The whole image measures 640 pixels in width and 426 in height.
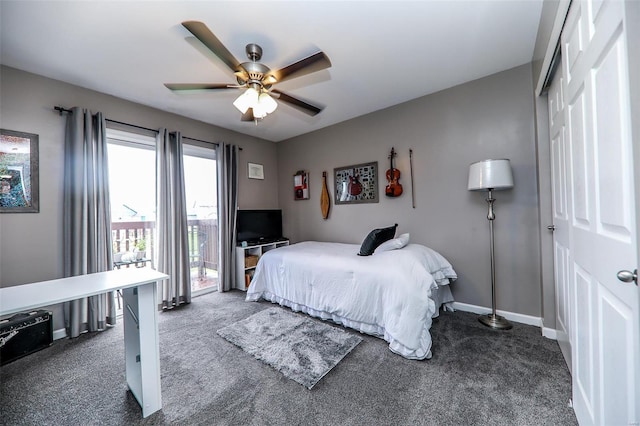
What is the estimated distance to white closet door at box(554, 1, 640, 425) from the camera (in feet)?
2.58

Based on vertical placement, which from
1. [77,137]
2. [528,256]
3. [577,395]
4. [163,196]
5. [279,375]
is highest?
[77,137]

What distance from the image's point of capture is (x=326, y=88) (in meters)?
2.84

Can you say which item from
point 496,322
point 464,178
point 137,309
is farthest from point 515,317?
point 137,309

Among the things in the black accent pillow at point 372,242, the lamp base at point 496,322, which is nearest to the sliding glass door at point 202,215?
the black accent pillow at point 372,242

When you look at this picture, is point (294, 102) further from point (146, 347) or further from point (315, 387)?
point (315, 387)

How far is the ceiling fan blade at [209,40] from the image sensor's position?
1.32 metres

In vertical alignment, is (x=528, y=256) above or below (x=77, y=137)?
below

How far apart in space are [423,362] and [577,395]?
2.74 ft

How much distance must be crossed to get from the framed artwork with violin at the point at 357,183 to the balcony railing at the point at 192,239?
209 centimetres

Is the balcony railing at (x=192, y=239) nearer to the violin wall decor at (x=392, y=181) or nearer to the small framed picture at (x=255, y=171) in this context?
the small framed picture at (x=255, y=171)

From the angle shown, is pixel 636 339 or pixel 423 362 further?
pixel 423 362

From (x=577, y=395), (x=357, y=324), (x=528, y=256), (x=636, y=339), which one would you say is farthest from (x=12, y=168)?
(x=528, y=256)

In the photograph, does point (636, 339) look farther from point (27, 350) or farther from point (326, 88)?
point (27, 350)

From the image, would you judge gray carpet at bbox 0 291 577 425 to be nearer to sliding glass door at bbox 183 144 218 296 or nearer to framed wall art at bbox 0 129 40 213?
framed wall art at bbox 0 129 40 213
